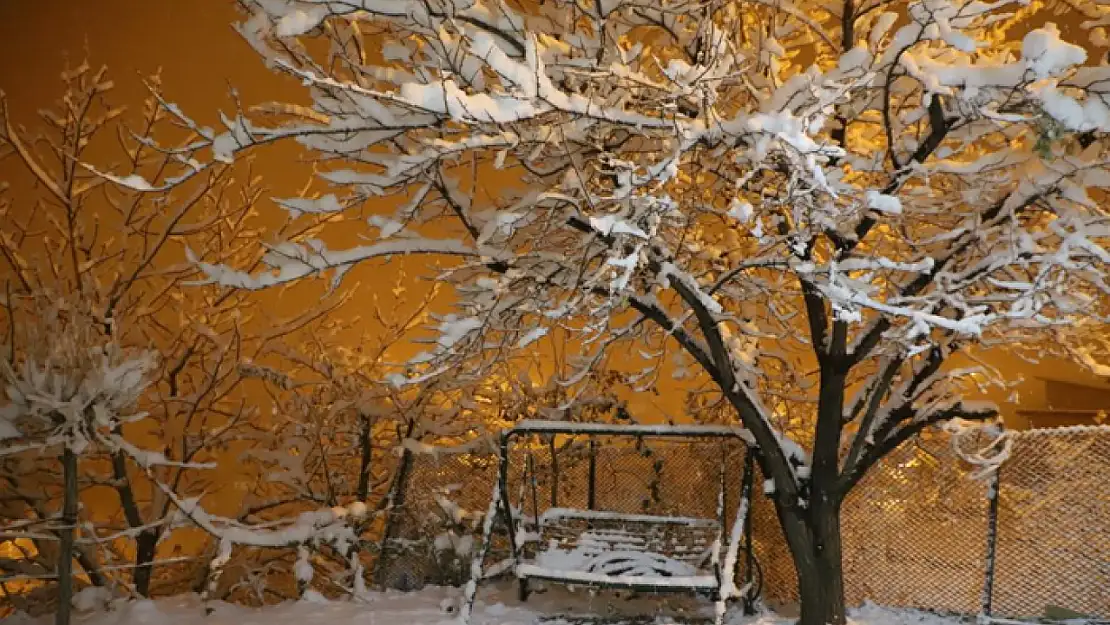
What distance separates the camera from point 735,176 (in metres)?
4.28

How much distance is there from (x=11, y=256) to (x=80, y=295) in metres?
1.59

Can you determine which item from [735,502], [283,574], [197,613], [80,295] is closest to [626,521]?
[735,502]

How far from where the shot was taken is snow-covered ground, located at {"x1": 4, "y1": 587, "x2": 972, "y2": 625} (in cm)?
441

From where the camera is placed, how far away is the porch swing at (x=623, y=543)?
3.94 m

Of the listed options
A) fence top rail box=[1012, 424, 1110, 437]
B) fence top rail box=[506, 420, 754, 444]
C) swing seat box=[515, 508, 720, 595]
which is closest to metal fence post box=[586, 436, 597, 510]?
swing seat box=[515, 508, 720, 595]

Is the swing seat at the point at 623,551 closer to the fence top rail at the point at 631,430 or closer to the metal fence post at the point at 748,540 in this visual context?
the metal fence post at the point at 748,540

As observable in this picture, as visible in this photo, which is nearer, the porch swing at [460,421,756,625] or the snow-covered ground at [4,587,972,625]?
the porch swing at [460,421,756,625]

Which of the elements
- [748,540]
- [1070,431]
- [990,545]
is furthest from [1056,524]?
[748,540]

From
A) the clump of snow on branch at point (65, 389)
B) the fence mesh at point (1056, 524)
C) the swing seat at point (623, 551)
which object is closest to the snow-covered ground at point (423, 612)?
the swing seat at point (623, 551)

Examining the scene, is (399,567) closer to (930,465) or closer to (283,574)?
(283,574)

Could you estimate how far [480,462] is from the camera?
17.8 feet

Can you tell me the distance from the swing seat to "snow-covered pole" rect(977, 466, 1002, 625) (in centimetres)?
145

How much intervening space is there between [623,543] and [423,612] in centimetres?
126

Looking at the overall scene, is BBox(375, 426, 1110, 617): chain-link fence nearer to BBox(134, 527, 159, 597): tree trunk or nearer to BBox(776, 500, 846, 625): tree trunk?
BBox(776, 500, 846, 625): tree trunk
